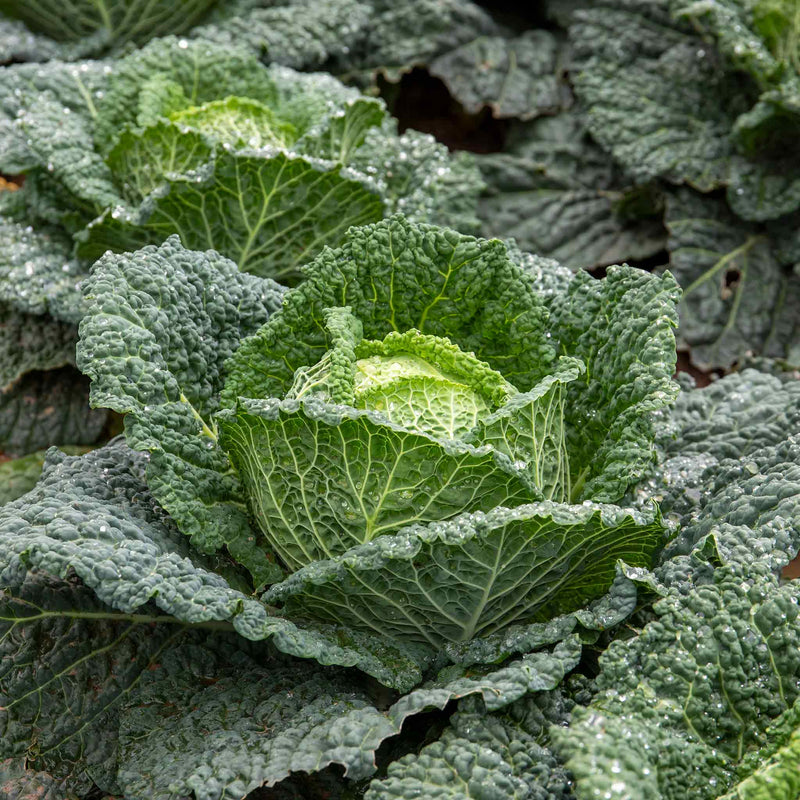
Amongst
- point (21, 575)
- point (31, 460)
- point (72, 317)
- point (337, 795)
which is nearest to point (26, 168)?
point (72, 317)

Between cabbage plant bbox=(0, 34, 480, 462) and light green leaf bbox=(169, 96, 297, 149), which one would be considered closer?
cabbage plant bbox=(0, 34, 480, 462)

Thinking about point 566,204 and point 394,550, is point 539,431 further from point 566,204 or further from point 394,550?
point 566,204

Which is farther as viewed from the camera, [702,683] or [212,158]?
[212,158]

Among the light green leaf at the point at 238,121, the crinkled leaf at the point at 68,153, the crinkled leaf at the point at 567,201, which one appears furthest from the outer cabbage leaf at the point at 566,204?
the crinkled leaf at the point at 68,153

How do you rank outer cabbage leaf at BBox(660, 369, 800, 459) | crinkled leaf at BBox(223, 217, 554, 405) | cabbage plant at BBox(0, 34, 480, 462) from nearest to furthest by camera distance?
crinkled leaf at BBox(223, 217, 554, 405) → outer cabbage leaf at BBox(660, 369, 800, 459) → cabbage plant at BBox(0, 34, 480, 462)

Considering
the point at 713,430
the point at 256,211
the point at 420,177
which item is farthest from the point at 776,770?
the point at 420,177

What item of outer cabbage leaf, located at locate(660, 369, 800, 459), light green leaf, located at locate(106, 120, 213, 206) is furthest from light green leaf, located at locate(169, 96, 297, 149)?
outer cabbage leaf, located at locate(660, 369, 800, 459)

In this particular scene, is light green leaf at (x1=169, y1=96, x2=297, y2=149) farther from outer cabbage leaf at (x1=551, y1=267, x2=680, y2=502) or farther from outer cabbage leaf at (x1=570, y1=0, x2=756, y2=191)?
outer cabbage leaf at (x1=570, y1=0, x2=756, y2=191)
